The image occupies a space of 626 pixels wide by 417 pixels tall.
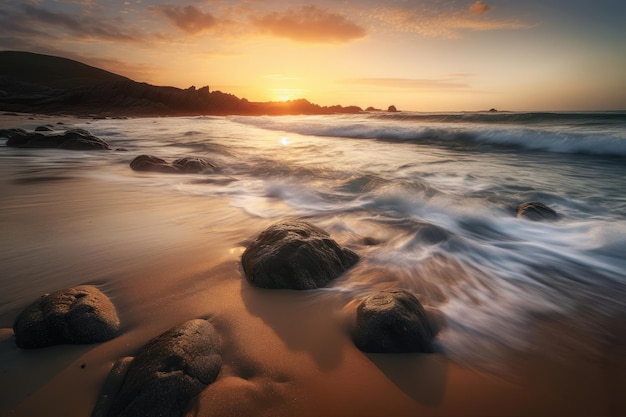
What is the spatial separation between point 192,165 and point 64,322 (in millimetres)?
5835

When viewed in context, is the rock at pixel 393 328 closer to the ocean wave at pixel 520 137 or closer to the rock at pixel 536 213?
the rock at pixel 536 213

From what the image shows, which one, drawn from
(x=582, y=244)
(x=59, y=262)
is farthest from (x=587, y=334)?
(x=59, y=262)

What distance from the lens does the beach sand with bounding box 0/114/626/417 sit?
5.08ft

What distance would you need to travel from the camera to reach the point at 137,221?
3.82 metres

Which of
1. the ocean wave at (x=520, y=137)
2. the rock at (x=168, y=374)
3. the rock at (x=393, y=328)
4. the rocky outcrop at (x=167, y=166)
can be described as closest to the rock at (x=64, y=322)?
the rock at (x=168, y=374)

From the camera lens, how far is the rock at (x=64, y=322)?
1.78 m

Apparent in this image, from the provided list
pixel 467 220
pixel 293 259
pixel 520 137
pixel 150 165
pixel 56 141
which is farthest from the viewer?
pixel 520 137

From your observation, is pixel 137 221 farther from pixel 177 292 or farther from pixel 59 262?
pixel 177 292

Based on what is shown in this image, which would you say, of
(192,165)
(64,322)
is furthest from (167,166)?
(64,322)

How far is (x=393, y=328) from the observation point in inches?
74.1

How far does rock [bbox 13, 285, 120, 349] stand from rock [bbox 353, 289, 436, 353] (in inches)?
59.8

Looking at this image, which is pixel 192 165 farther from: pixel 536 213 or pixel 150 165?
Result: pixel 536 213

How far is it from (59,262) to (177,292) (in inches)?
47.3

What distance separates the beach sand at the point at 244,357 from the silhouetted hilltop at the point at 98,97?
38.5 m
